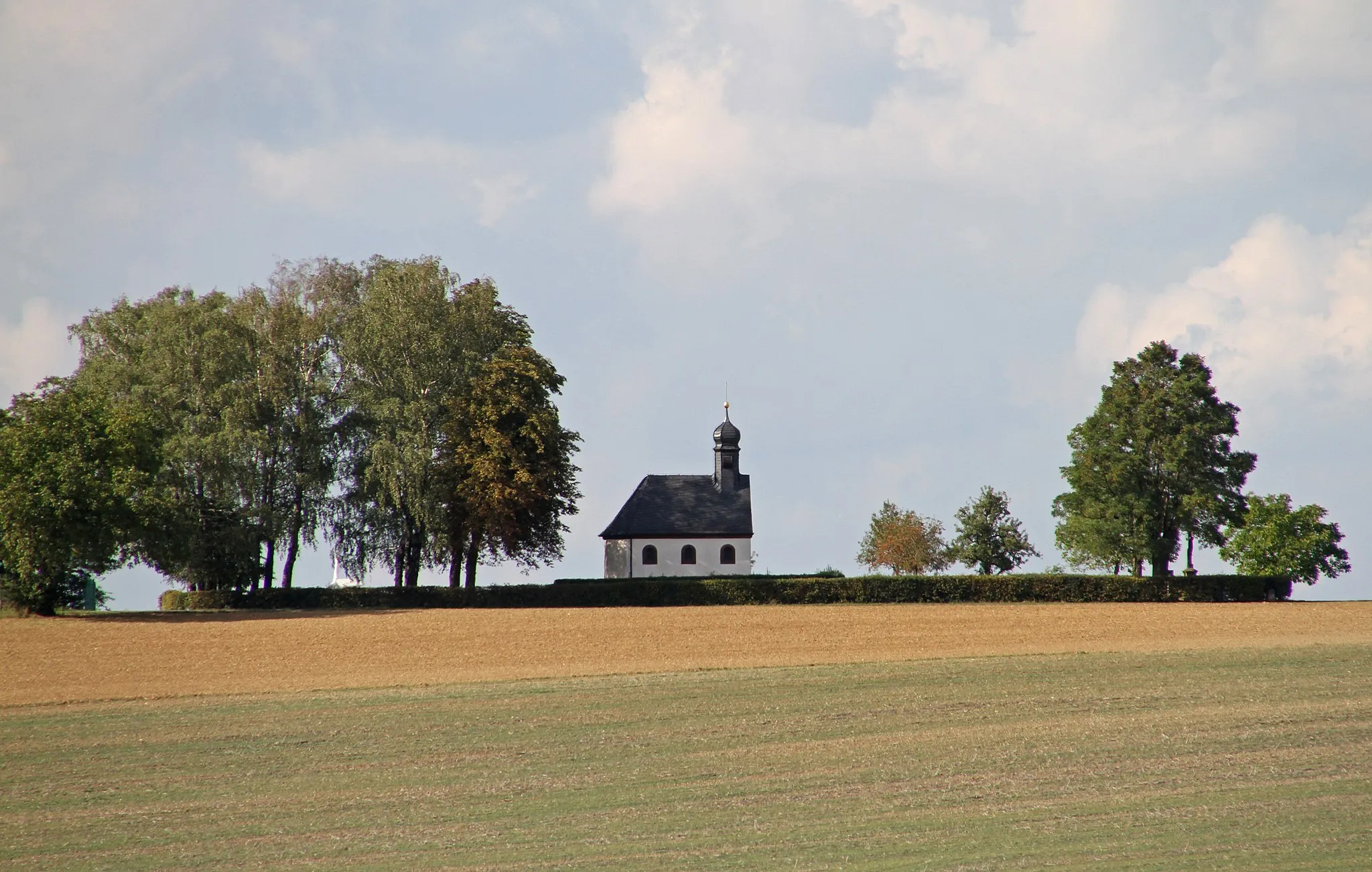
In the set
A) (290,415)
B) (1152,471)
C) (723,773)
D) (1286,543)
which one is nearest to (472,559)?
(290,415)

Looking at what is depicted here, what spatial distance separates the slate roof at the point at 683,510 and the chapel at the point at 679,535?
33 millimetres

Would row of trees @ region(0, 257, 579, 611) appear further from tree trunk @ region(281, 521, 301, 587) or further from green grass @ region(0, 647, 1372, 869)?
green grass @ region(0, 647, 1372, 869)

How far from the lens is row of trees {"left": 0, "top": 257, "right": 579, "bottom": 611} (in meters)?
51.8

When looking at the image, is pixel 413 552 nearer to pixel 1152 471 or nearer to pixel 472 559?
pixel 472 559

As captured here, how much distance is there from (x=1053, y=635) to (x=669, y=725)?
18.8 m

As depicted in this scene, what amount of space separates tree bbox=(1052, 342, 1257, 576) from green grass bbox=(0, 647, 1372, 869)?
2581cm

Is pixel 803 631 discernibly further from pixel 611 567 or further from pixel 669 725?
pixel 611 567

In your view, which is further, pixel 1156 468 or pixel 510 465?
pixel 1156 468

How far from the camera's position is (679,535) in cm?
6425

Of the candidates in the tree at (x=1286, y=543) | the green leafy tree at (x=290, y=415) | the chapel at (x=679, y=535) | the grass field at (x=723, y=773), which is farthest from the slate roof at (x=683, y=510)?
the grass field at (x=723, y=773)

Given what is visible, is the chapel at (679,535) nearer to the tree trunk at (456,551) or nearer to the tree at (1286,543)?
the tree trunk at (456,551)

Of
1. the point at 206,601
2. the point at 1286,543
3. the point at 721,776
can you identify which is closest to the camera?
the point at 721,776

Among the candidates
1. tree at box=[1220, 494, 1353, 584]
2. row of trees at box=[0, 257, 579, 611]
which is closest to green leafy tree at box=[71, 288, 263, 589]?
row of trees at box=[0, 257, 579, 611]

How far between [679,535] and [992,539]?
1802 cm
